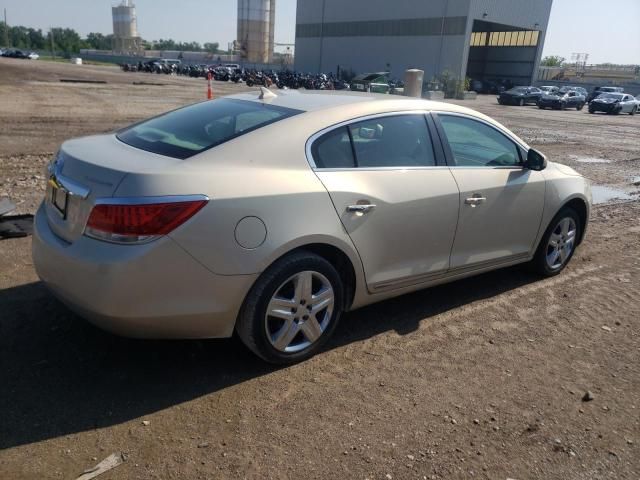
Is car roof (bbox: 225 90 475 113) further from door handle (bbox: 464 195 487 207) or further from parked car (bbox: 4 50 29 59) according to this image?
parked car (bbox: 4 50 29 59)

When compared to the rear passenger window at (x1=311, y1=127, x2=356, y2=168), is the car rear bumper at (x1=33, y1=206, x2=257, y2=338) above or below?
below

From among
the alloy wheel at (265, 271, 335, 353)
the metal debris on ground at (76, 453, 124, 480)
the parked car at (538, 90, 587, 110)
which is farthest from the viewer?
the parked car at (538, 90, 587, 110)

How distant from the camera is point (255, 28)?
106625mm

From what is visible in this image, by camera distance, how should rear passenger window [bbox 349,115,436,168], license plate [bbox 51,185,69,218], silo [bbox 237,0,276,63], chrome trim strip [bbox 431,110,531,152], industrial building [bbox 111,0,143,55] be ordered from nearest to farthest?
license plate [bbox 51,185,69,218] < rear passenger window [bbox 349,115,436,168] < chrome trim strip [bbox 431,110,531,152] < silo [bbox 237,0,276,63] < industrial building [bbox 111,0,143,55]

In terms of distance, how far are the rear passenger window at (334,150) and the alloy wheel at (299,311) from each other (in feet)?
2.33

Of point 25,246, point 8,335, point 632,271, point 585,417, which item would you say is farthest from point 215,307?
point 632,271

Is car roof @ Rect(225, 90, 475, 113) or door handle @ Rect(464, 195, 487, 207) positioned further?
door handle @ Rect(464, 195, 487, 207)

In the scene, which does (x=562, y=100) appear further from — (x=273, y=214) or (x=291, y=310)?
(x=273, y=214)

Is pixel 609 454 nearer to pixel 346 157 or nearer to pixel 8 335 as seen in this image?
pixel 346 157

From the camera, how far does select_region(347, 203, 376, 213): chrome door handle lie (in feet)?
11.2

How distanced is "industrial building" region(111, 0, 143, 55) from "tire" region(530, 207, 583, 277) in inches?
5124

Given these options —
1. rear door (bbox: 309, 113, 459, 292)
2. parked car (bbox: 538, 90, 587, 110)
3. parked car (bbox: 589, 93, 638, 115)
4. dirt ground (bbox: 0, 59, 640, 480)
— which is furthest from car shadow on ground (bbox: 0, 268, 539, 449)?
parked car (bbox: 538, 90, 587, 110)

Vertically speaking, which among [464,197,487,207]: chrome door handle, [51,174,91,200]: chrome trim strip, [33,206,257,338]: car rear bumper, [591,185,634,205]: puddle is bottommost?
[591,185,634,205]: puddle

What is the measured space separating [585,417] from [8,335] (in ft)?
11.9
